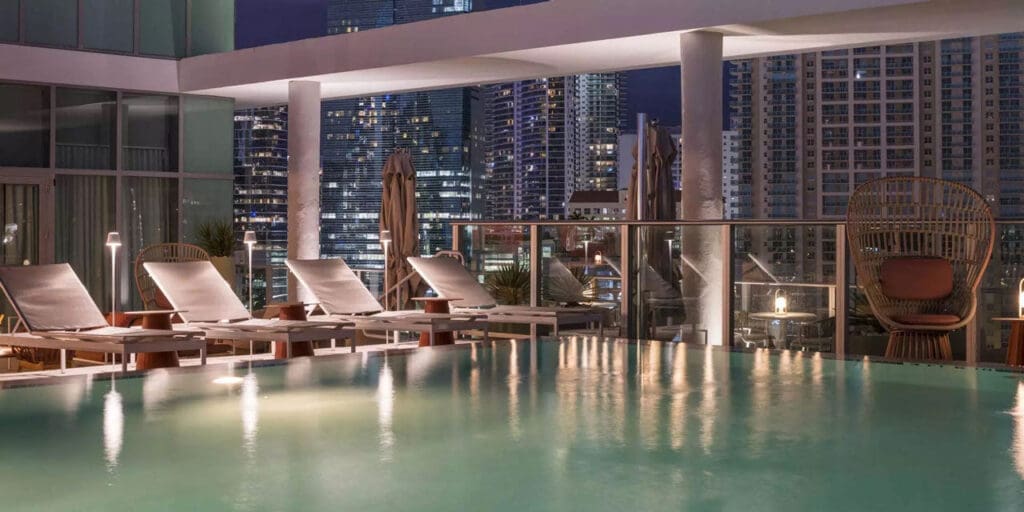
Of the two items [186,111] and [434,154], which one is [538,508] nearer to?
[186,111]

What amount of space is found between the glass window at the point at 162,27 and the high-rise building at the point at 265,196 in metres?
2.06

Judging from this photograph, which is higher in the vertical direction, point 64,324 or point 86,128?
point 86,128

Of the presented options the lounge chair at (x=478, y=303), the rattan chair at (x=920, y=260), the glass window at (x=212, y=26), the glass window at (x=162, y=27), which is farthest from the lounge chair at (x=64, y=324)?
the glass window at (x=212, y=26)

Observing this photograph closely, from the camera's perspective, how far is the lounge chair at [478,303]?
9719 mm

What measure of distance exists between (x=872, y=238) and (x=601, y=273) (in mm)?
2488

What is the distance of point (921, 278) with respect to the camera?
25.1 feet

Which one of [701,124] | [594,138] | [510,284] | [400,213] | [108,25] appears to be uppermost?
[594,138]

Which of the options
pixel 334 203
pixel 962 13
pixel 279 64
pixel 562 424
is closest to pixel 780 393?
pixel 562 424

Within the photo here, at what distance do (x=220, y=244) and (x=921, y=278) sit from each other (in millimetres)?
10671

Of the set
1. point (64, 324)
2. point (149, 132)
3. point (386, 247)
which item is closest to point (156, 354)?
point (64, 324)

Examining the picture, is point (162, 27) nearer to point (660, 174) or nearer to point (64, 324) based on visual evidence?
point (660, 174)

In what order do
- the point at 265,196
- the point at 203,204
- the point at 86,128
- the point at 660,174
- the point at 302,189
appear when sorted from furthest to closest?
the point at 265,196 → the point at 203,204 → the point at 302,189 → the point at 86,128 → the point at 660,174

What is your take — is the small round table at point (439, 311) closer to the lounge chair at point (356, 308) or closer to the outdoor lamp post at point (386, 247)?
the lounge chair at point (356, 308)

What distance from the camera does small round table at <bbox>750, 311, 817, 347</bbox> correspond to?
8.79m
